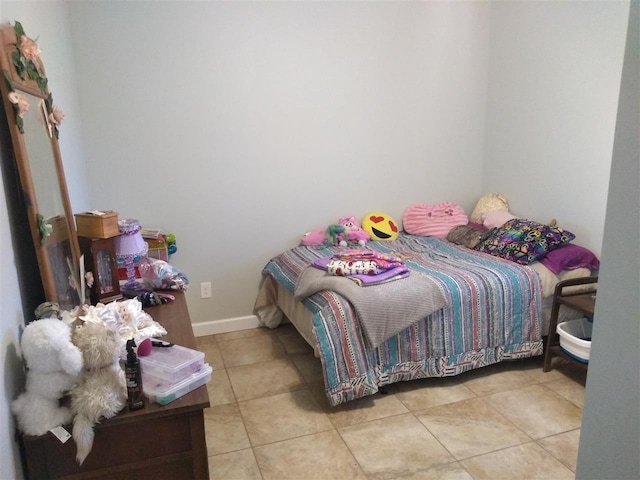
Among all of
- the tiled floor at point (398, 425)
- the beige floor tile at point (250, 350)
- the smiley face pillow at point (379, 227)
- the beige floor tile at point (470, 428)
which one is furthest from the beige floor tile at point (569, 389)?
the beige floor tile at point (250, 350)

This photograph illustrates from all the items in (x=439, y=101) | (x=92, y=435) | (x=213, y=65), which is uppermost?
(x=213, y=65)

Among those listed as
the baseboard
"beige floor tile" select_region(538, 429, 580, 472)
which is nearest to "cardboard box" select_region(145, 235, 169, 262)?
the baseboard

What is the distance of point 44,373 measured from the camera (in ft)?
3.52

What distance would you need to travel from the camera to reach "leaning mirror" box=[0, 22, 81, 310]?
1208 mm

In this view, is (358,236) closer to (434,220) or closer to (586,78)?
(434,220)

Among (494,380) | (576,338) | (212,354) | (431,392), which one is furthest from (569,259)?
(212,354)

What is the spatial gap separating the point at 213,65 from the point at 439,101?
1.75 m

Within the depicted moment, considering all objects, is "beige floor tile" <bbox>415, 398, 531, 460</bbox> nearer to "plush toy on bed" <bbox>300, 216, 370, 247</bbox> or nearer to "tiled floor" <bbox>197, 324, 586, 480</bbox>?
"tiled floor" <bbox>197, 324, 586, 480</bbox>

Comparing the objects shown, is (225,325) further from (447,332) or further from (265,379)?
(447,332)

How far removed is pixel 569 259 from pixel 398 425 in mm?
1493

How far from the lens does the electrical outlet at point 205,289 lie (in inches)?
128

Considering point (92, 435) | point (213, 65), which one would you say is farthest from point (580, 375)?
point (213, 65)

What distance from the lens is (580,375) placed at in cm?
265

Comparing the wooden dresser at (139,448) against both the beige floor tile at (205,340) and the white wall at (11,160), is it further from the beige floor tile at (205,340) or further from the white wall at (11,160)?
the beige floor tile at (205,340)
